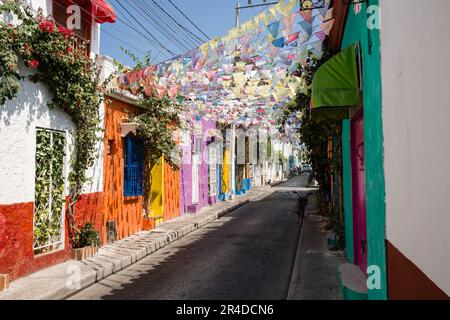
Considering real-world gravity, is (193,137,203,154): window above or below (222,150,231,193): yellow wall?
above

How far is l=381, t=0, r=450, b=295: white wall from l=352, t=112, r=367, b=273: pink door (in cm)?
255

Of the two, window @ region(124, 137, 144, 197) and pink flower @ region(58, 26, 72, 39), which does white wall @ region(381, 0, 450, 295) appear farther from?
window @ region(124, 137, 144, 197)

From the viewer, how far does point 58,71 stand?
8258 mm

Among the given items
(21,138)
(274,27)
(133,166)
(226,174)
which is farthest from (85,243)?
(226,174)

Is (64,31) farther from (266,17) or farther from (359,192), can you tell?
(359,192)

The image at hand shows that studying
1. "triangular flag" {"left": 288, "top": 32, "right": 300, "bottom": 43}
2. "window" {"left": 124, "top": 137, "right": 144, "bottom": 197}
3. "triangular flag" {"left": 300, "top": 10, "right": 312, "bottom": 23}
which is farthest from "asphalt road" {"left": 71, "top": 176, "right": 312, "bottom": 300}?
"triangular flag" {"left": 300, "top": 10, "right": 312, "bottom": 23}

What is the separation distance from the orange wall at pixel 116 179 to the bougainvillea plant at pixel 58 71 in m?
0.97

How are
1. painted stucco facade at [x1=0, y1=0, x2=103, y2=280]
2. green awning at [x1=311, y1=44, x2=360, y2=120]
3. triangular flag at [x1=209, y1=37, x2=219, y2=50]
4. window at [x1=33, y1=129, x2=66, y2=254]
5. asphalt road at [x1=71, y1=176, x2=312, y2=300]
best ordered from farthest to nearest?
window at [x1=33, y1=129, x2=66, y2=254] < triangular flag at [x1=209, y1=37, x2=219, y2=50] < painted stucco facade at [x1=0, y1=0, x2=103, y2=280] < asphalt road at [x1=71, y1=176, x2=312, y2=300] < green awning at [x1=311, y1=44, x2=360, y2=120]

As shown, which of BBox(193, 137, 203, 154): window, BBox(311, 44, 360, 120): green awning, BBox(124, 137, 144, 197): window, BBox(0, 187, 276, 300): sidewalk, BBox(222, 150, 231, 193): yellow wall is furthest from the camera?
BBox(222, 150, 231, 193): yellow wall

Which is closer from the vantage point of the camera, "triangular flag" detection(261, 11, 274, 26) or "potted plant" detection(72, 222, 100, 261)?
"triangular flag" detection(261, 11, 274, 26)

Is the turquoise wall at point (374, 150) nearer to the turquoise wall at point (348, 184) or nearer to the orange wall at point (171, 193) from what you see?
the turquoise wall at point (348, 184)

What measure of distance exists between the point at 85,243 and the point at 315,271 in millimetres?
5396

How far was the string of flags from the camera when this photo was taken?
739 cm
